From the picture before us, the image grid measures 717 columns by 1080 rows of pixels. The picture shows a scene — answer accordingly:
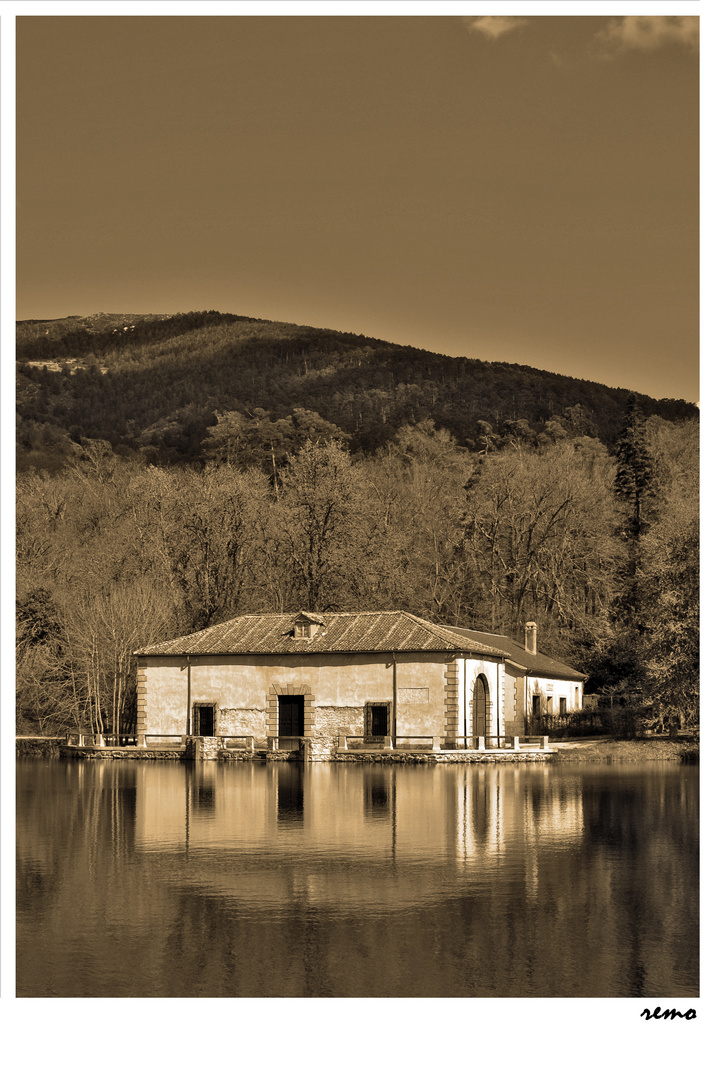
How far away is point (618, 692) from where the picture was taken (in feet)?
169

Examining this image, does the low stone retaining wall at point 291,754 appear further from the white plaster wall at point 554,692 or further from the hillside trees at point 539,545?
the hillside trees at point 539,545

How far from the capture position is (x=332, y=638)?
4456 centimetres

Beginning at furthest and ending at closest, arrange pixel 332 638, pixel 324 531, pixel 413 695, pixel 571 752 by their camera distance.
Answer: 1. pixel 324 531
2. pixel 332 638
3. pixel 413 695
4. pixel 571 752

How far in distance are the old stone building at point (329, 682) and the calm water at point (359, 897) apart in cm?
1640

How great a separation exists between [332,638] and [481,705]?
596cm

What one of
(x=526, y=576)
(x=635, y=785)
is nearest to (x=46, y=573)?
(x=526, y=576)

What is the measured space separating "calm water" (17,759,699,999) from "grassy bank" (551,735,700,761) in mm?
14575

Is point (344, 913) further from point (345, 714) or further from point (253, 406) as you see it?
point (253, 406)

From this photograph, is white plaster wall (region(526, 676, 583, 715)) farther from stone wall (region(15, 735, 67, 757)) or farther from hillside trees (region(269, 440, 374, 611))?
stone wall (region(15, 735, 67, 757))

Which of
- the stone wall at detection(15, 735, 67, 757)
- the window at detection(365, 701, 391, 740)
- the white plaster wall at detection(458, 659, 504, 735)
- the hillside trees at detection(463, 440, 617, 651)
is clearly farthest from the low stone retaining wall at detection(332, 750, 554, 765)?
the hillside trees at detection(463, 440, 617, 651)

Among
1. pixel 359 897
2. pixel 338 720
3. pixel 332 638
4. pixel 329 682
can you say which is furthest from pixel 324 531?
pixel 359 897

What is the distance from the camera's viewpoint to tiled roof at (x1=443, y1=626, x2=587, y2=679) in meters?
48.2

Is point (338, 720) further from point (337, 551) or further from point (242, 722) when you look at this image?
point (337, 551)

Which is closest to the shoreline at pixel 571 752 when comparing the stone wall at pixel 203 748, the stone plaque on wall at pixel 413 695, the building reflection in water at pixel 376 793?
the stone wall at pixel 203 748
